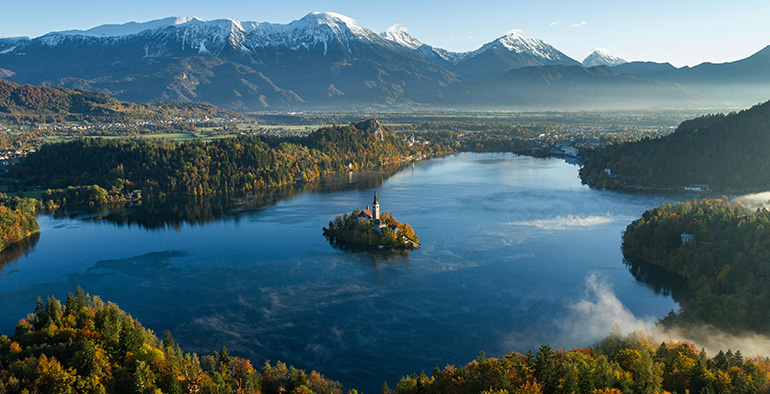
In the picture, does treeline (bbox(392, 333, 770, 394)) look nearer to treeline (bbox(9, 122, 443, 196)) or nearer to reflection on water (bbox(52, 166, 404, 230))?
reflection on water (bbox(52, 166, 404, 230))

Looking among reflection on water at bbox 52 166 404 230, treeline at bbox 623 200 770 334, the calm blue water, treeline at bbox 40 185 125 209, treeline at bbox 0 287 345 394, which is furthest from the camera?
treeline at bbox 40 185 125 209

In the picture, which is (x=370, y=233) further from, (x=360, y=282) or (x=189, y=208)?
(x=189, y=208)

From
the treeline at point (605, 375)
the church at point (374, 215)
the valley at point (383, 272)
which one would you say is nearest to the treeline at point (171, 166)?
the valley at point (383, 272)

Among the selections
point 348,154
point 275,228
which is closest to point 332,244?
point 275,228

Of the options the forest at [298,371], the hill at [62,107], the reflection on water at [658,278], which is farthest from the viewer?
the hill at [62,107]

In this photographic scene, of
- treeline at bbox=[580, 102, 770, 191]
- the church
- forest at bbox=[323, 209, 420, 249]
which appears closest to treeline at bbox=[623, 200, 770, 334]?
forest at bbox=[323, 209, 420, 249]

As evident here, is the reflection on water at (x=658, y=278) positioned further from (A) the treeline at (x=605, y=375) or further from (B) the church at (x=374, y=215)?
(B) the church at (x=374, y=215)

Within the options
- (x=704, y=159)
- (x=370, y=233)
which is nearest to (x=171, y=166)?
(x=370, y=233)
